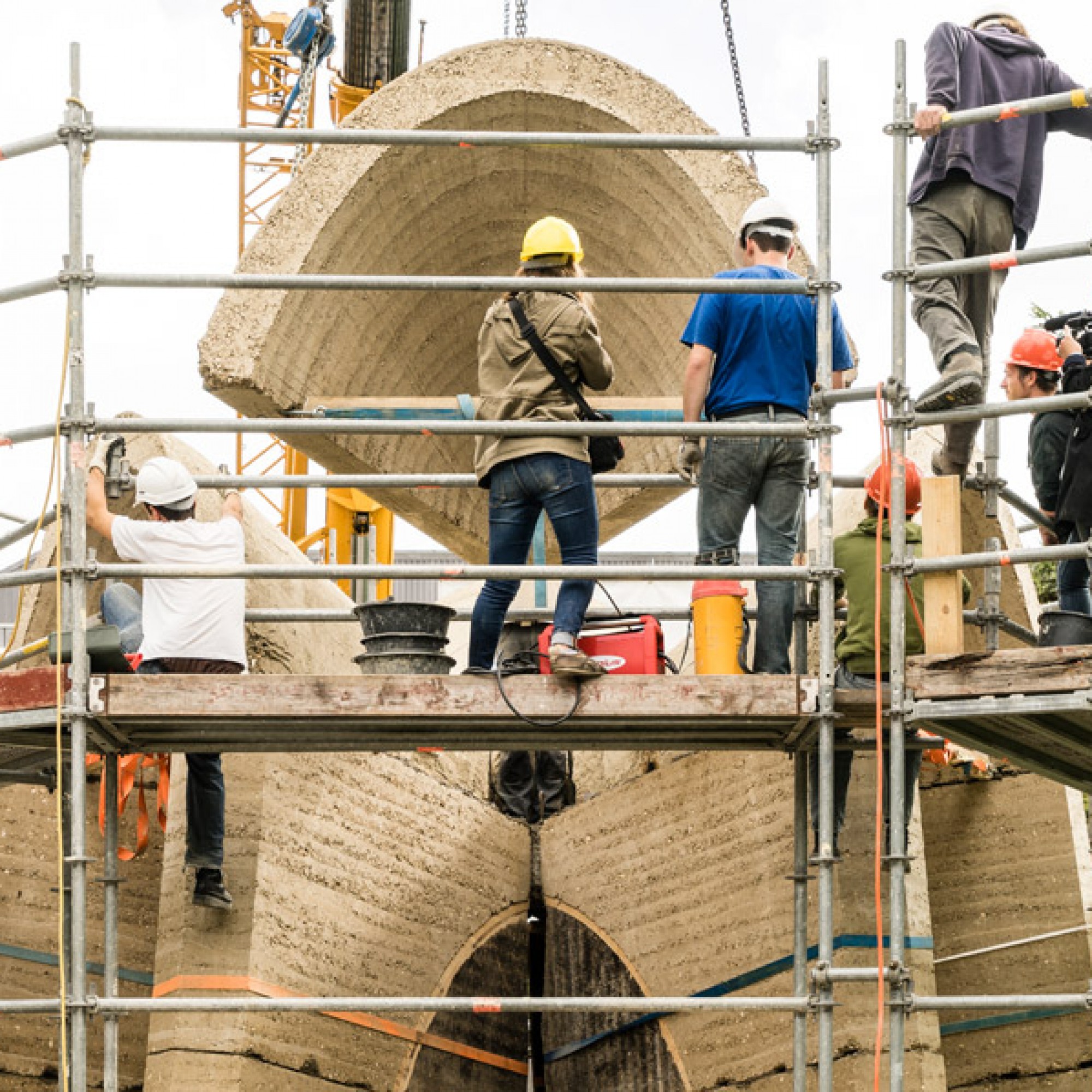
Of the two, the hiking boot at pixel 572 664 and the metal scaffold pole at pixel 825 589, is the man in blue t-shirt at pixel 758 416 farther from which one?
the hiking boot at pixel 572 664

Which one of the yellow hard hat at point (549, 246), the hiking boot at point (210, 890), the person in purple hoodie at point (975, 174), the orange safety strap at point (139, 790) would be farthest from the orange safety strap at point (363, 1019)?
the person in purple hoodie at point (975, 174)

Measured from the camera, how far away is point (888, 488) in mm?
8125

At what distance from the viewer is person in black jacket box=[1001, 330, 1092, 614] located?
8.72 m

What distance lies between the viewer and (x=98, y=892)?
10234 mm

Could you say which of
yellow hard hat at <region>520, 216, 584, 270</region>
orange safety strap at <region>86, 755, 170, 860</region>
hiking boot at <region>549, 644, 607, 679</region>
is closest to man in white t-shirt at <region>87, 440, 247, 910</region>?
orange safety strap at <region>86, 755, 170, 860</region>

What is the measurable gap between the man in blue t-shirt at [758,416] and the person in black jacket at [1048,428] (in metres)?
1.16

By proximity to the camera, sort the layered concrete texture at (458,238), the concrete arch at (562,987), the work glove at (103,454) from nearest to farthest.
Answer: the work glove at (103,454) < the concrete arch at (562,987) < the layered concrete texture at (458,238)

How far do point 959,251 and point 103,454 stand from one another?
344 cm

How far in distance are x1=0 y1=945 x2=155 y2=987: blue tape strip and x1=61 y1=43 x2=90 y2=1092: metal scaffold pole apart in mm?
2424

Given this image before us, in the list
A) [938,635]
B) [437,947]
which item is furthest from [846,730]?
[437,947]

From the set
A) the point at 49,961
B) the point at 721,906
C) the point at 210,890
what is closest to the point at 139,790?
the point at 210,890

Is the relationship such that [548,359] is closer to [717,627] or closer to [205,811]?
[717,627]

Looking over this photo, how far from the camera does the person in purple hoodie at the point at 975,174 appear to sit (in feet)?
26.9

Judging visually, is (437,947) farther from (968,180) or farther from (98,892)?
(968,180)
